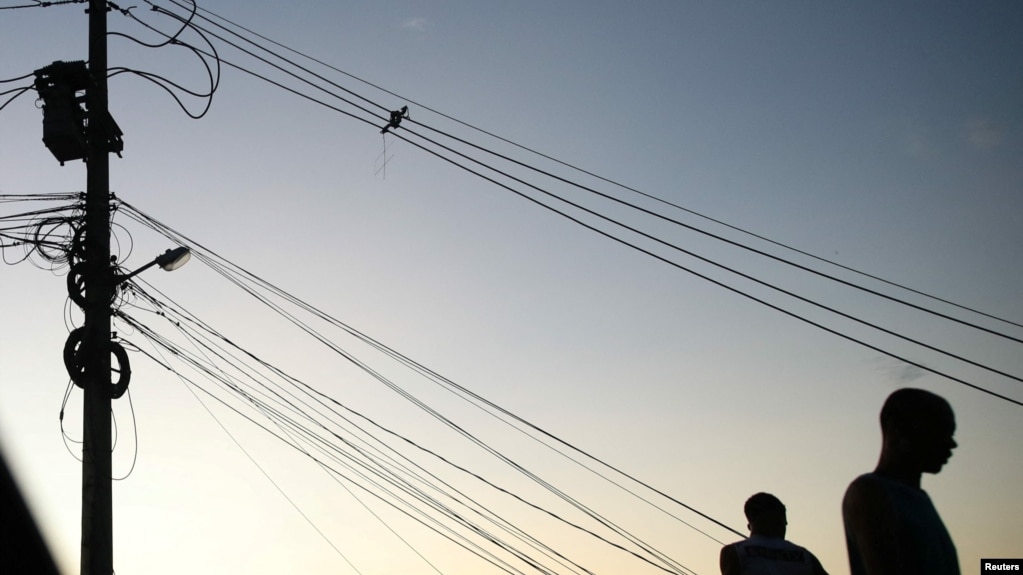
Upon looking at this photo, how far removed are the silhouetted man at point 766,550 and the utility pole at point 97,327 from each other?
7961 mm

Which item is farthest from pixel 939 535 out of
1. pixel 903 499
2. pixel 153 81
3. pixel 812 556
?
pixel 153 81

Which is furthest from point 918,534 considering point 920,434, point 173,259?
point 173,259

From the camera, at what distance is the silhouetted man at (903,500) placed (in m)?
3.43

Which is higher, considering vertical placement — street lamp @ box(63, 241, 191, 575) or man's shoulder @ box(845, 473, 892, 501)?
street lamp @ box(63, 241, 191, 575)

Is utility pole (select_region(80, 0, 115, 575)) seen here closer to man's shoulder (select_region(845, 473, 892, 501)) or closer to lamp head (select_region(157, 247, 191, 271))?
lamp head (select_region(157, 247, 191, 271))

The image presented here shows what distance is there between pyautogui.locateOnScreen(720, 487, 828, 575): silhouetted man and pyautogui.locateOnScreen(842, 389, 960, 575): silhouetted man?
5.26 ft

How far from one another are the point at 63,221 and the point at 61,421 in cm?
277

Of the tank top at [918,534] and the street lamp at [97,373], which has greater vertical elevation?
the street lamp at [97,373]

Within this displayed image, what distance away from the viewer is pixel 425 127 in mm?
12906

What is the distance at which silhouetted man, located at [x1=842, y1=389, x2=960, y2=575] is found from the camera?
3426mm

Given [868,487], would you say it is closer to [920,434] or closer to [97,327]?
[920,434]

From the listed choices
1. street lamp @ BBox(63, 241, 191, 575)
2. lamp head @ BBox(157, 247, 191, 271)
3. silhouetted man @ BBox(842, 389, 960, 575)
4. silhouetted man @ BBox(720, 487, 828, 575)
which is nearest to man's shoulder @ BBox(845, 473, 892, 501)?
silhouetted man @ BBox(842, 389, 960, 575)

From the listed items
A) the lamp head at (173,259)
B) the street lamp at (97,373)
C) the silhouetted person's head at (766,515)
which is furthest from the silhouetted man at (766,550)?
the lamp head at (173,259)

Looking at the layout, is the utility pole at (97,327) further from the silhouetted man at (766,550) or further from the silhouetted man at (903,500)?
the silhouetted man at (903,500)
